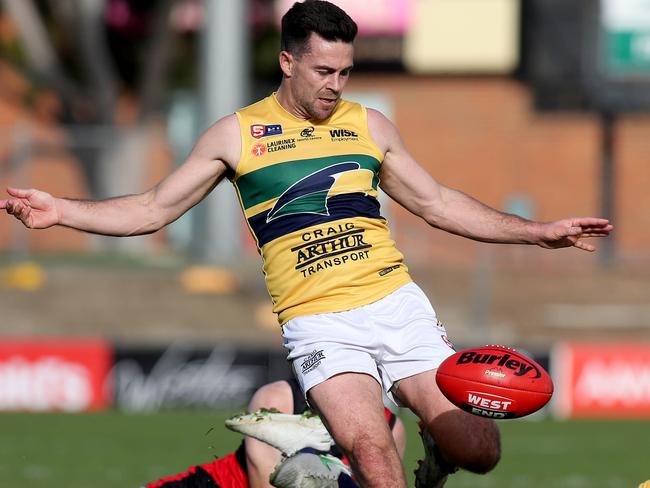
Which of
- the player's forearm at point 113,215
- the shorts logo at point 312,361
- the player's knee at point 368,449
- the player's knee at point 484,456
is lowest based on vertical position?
the player's knee at point 484,456

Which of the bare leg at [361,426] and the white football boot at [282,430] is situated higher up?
the bare leg at [361,426]

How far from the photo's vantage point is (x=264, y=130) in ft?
19.6

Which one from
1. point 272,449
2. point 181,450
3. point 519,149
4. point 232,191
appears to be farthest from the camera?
point 519,149

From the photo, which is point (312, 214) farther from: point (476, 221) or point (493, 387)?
point (493, 387)

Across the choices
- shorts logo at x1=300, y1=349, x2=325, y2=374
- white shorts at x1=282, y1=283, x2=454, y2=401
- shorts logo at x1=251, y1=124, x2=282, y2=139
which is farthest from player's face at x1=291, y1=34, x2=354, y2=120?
shorts logo at x1=300, y1=349, x2=325, y2=374

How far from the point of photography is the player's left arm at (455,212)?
6.05 m

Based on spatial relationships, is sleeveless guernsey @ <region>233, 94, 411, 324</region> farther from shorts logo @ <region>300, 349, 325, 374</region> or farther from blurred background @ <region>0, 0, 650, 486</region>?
blurred background @ <region>0, 0, 650, 486</region>

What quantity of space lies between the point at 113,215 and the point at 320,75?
102 cm

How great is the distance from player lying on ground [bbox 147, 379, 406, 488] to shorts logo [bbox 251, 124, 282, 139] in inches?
46.0

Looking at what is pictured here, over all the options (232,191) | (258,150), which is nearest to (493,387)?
(258,150)

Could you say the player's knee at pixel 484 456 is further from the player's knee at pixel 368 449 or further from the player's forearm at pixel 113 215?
the player's forearm at pixel 113 215

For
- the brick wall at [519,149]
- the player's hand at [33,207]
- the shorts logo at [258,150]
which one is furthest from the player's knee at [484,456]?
the brick wall at [519,149]

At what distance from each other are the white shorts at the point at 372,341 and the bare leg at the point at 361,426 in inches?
2.2

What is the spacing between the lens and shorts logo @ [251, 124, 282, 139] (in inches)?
234
